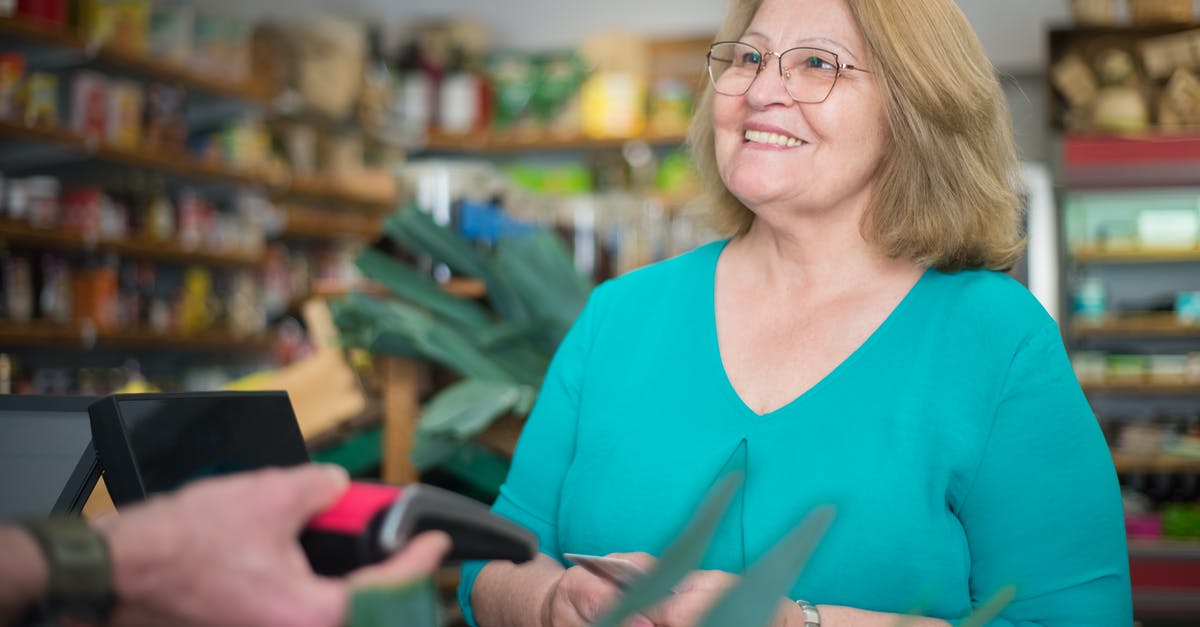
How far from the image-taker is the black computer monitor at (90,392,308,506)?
0.73m

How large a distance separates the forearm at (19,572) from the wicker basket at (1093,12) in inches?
229

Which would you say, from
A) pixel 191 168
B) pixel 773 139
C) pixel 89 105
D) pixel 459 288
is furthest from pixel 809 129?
pixel 191 168

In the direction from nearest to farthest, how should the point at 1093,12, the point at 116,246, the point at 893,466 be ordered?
the point at 893,466 < the point at 116,246 < the point at 1093,12

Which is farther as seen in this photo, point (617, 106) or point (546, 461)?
point (617, 106)

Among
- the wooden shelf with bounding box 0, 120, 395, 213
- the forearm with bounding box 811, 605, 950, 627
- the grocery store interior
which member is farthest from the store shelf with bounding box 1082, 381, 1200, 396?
the forearm with bounding box 811, 605, 950, 627

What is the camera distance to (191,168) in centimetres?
552

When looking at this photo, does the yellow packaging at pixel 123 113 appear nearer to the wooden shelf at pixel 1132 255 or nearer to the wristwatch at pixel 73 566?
the wooden shelf at pixel 1132 255

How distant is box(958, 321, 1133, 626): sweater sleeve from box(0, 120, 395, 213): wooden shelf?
4.08 meters

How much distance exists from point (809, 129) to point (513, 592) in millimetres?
627

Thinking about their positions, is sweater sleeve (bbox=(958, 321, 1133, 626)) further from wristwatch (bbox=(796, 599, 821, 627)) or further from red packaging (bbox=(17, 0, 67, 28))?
red packaging (bbox=(17, 0, 67, 28))

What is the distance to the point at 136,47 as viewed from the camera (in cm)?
521

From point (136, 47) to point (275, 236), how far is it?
5.42ft

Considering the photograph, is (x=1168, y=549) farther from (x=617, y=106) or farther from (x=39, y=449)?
(x=39, y=449)

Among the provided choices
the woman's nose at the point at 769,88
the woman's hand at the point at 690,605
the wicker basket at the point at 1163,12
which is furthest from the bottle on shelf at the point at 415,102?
the woman's hand at the point at 690,605
